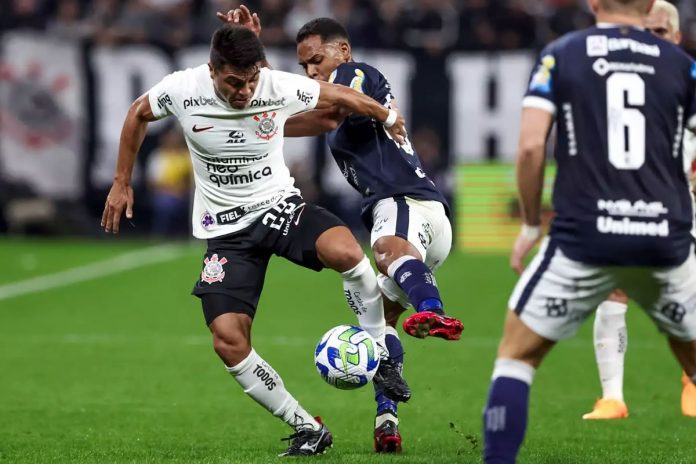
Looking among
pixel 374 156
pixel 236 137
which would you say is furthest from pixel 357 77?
pixel 236 137

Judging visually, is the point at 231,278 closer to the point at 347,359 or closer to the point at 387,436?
the point at 347,359

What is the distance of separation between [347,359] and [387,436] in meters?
0.67

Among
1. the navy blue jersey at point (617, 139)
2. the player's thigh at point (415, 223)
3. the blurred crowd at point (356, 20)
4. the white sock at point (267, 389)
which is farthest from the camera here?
the blurred crowd at point (356, 20)

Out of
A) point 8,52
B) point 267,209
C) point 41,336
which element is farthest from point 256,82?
point 8,52

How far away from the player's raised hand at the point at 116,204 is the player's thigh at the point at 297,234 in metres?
0.76

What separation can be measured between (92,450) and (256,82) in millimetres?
2339

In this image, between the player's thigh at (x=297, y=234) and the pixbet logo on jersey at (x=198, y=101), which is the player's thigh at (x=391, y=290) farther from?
the pixbet logo on jersey at (x=198, y=101)

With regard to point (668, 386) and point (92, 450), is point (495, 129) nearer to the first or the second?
point (668, 386)

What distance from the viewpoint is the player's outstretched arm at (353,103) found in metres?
7.17

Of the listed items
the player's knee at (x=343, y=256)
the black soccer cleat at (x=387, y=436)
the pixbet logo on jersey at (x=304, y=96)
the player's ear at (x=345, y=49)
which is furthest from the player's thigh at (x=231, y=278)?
the player's ear at (x=345, y=49)

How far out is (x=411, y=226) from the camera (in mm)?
7570

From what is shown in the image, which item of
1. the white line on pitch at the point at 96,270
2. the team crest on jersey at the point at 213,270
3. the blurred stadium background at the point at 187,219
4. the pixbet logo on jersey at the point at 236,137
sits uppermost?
the pixbet logo on jersey at the point at 236,137

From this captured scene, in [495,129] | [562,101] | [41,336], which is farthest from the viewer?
[495,129]

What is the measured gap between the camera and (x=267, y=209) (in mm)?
7297
